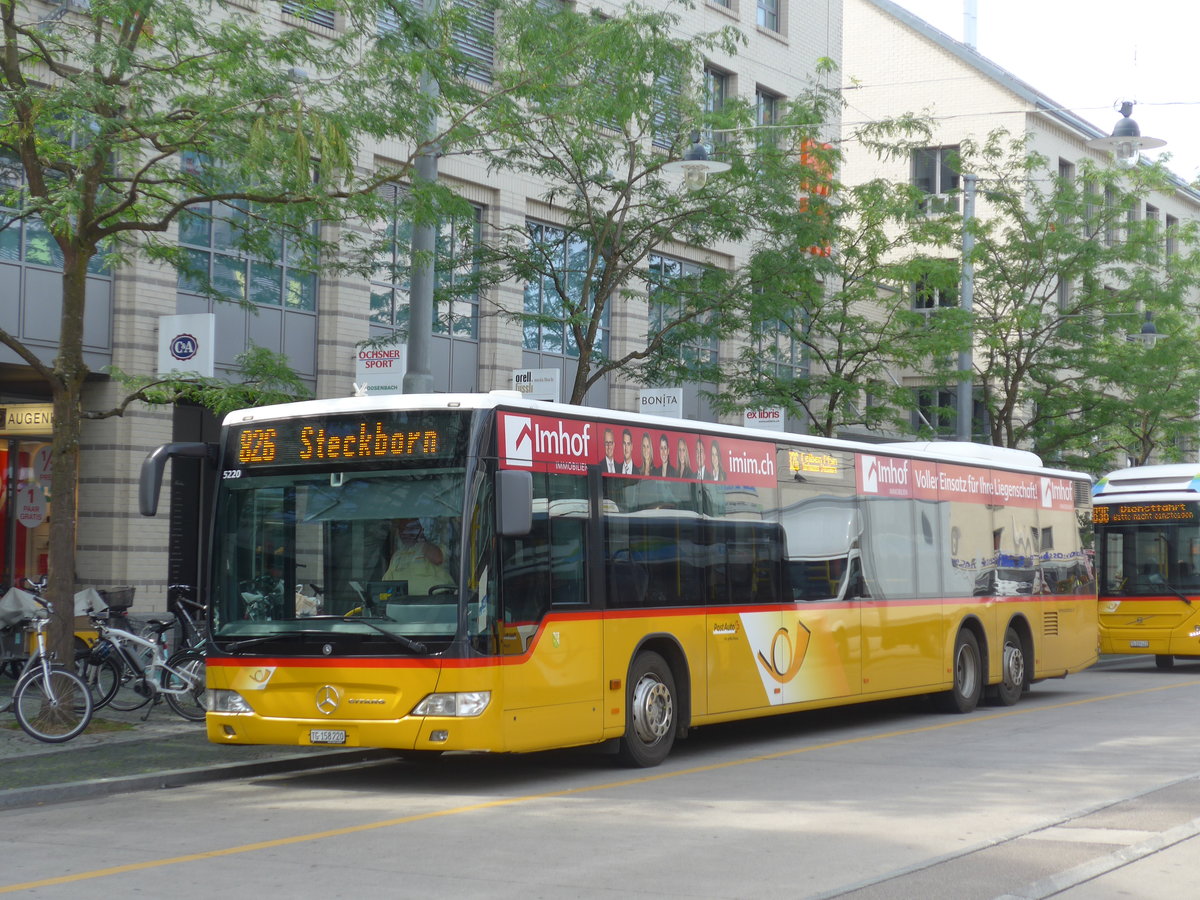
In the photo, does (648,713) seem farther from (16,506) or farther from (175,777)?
(16,506)

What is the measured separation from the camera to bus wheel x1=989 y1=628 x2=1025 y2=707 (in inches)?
757

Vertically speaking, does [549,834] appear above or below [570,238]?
below

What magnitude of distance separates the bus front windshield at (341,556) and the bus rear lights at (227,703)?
429 mm

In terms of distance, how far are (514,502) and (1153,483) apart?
1815 cm

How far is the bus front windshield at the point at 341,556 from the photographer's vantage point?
11.2m

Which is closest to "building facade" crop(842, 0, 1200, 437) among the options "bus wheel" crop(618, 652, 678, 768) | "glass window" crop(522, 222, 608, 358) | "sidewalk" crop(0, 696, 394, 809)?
"glass window" crop(522, 222, 608, 358)

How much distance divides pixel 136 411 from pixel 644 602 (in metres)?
10.3

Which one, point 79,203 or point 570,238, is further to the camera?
point 570,238

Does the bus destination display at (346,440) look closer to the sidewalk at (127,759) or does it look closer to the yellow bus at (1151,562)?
the sidewalk at (127,759)

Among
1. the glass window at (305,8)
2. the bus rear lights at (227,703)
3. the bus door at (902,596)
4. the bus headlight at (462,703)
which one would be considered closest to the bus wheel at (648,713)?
the bus headlight at (462,703)

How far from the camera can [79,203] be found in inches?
496

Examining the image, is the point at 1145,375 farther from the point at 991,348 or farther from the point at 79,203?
the point at 79,203

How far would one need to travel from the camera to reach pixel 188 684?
15.6m

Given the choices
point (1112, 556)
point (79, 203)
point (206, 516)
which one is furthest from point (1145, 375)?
point (79, 203)
